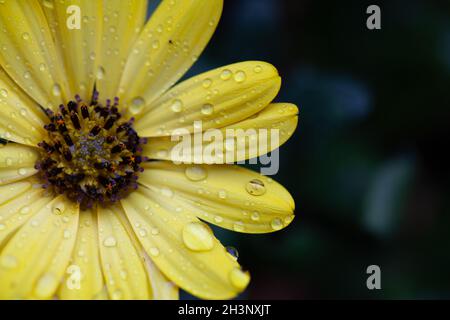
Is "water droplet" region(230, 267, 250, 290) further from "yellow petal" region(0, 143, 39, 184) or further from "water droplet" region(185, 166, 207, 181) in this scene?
"yellow petal" region(0, 143, 39, 184)

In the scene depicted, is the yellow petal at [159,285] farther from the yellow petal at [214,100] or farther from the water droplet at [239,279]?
the yellow petal at [214,100]

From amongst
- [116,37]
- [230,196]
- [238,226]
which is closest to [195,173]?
[230,196]

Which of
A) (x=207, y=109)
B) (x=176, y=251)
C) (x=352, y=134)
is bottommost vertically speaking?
(x=176, y=251)

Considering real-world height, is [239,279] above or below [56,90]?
below

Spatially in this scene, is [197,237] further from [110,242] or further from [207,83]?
[207,83]

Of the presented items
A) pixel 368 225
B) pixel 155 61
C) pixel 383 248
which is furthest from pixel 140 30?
pixel 383 248

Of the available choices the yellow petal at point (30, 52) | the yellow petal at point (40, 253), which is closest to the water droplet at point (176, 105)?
the yellow petal at point (30, 52)

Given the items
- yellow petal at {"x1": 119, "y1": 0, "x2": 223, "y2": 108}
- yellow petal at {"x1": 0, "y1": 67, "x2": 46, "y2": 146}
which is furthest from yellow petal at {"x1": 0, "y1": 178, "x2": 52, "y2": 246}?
yellow petal at {"x1": 119, "y1": 0, "x2": 223, "y2": 108}
